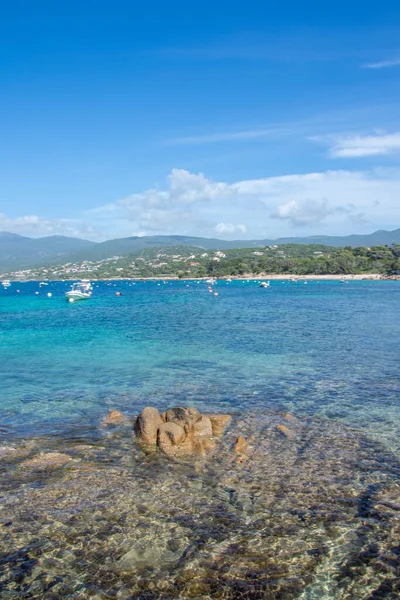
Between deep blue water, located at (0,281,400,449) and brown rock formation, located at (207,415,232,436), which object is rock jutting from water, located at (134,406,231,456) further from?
deep blue water, located at (0,281,400,449)

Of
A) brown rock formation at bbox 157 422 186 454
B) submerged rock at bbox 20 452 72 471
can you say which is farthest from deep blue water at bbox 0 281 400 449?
brown rock formation at bbox 157 422 186 454

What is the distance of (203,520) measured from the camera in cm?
942

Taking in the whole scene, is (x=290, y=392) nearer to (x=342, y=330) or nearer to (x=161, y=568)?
(x=161, y=568)

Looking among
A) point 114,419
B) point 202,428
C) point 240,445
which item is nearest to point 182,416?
point 202,428

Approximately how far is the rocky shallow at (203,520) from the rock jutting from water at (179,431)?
17cm

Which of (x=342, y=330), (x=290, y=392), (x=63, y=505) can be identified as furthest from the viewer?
(x=342, y=330)

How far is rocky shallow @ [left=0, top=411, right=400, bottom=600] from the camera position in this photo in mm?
7582

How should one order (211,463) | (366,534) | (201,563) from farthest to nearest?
(211,463) < (366,534) < (201,563)

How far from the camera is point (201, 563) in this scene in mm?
8023

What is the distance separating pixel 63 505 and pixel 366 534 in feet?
21.6

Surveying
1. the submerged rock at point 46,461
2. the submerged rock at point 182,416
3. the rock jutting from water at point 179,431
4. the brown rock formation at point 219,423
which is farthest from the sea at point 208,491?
the submerged rock at point 182,416

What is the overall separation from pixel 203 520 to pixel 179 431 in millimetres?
4421

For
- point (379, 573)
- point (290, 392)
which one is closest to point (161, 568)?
point (379, 573)

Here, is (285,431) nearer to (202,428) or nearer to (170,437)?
(202,428)
